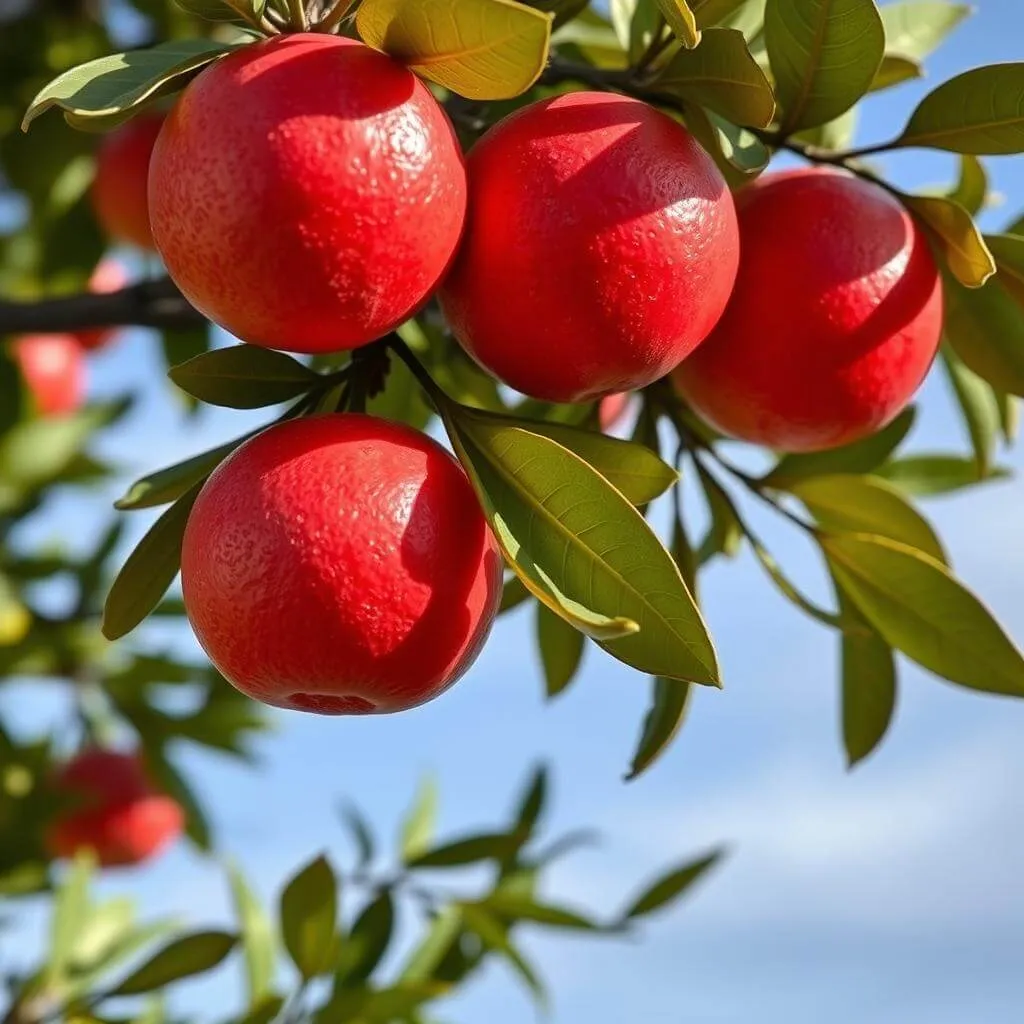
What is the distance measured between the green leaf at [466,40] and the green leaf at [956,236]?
18.3 inches

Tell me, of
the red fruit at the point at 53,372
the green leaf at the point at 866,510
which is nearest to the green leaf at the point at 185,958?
the green leaf at the point at 866,510

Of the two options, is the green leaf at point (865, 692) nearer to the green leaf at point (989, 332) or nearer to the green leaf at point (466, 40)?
the green leaf at point (989, 332)

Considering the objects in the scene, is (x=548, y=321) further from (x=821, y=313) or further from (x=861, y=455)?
(x=861, y=455)

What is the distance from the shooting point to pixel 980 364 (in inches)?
59.2

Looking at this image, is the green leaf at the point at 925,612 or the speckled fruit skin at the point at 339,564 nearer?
the speckled fruit skin at the point at 339,564

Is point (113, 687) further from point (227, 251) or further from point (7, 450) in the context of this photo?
point (227, 251)

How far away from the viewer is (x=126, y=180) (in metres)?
2.93

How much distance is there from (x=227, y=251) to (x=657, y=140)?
352mm

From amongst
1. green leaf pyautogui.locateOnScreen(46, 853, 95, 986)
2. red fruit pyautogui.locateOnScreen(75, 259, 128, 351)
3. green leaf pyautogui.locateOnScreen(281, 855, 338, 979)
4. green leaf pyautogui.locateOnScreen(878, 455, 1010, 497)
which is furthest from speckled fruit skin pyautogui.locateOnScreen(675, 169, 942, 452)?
red fruit pyautogui.locateOnScreen(75, 259, 128, 351)

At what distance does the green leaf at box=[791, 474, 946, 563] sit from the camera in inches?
63.3

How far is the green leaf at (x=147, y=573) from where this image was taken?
1.28 metres

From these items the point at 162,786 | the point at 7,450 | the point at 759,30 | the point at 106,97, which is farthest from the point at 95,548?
the point at 106,97

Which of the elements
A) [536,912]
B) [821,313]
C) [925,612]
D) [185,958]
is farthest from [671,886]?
[821,313]

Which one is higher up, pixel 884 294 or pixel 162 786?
pixel 884 294
